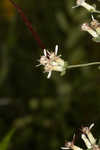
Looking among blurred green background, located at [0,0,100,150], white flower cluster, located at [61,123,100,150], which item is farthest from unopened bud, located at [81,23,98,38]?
blurred green background, located at [0,0,100,150]

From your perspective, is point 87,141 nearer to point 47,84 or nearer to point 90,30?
point 90,30

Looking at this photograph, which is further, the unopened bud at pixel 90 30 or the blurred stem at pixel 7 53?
the blurred stem at pixel 7 53

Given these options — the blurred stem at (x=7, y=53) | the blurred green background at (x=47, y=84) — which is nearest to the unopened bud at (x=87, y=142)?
the blurred green background at (x=47, y=84)

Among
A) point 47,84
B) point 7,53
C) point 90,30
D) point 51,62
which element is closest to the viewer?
point 90,30

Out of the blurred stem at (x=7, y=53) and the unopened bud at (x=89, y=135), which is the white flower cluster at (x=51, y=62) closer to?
the unopened bud at (x=89, y=135)

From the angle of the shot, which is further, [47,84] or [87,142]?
[47,84]

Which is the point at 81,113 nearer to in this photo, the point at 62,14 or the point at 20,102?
the point at 20,102

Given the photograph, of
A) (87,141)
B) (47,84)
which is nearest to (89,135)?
(87,141)

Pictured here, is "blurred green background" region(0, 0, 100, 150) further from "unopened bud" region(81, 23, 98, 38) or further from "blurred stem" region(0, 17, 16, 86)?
"unopened bud" region(81, 23, 98, 38)

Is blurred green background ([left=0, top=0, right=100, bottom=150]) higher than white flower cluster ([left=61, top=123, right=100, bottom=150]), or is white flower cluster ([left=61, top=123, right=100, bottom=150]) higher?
blurred green background ([left=0, top=0, right=100, bottom=150])
